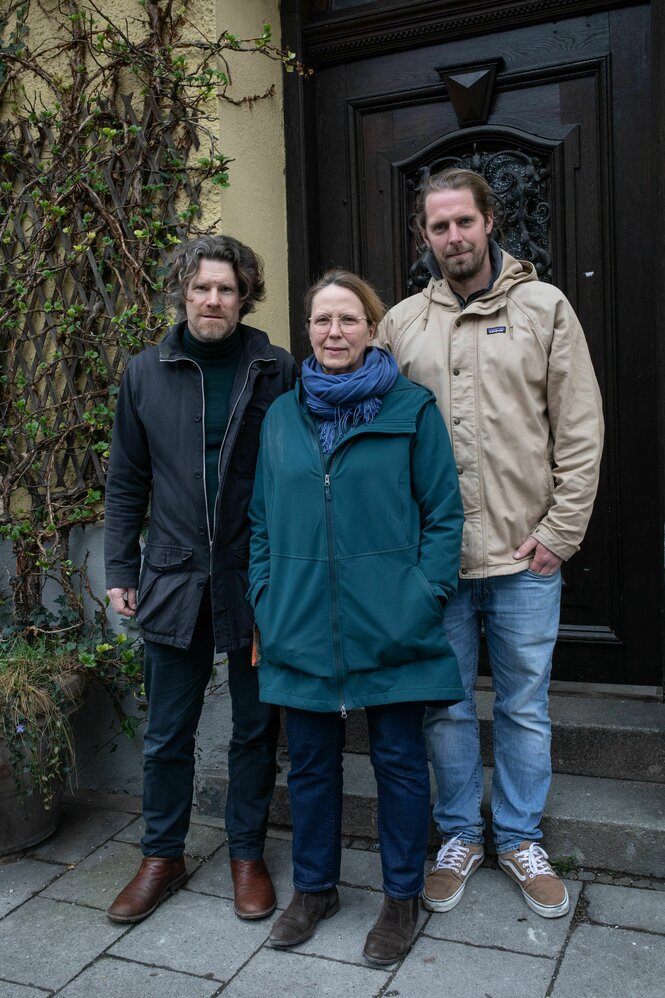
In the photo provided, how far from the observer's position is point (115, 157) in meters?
3.77

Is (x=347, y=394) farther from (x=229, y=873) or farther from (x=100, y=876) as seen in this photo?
(x=100, y=876)

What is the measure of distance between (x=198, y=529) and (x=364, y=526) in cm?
55

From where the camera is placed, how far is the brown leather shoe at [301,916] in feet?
8.84

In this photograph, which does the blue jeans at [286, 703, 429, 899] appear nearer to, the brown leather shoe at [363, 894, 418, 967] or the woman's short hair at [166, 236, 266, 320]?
the brown leather shoe at [363, 894, 418, 967]

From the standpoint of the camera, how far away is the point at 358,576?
2541 mm

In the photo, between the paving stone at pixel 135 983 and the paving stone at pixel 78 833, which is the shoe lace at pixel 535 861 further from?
the paving stone at pixel 78 833

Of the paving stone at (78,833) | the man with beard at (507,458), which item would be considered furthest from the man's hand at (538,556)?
the paving stone at (78,833)

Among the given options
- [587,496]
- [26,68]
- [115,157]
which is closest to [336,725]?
[587,496]

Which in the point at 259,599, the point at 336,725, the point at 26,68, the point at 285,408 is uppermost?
the point at 26,68

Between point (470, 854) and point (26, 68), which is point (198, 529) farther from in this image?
point (26, 68)

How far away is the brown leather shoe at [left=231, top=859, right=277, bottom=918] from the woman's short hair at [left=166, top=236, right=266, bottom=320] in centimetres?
167

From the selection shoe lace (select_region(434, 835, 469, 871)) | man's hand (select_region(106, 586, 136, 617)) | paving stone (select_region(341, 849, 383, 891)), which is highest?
man's hand (select_region(106, 586, 136, 617))

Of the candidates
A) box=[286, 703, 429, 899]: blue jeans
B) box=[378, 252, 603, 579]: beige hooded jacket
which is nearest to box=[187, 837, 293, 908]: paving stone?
box=[286, 703, 429, 899]: blue jeans

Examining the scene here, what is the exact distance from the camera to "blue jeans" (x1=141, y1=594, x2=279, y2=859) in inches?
116
